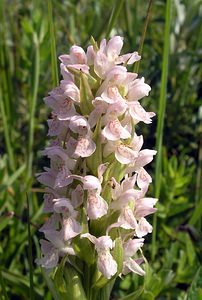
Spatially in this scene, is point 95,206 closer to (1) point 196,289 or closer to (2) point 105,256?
(2) point 105,256

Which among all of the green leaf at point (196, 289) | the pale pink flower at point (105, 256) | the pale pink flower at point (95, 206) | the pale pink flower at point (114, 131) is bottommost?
the green leaf at point (196, 289)

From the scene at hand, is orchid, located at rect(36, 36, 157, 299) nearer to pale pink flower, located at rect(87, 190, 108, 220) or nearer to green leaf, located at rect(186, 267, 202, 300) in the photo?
pale pink flower, located at rect(87, 190, 108, 220)

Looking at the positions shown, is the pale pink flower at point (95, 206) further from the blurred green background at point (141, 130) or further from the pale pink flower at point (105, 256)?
the blurred green background at point (141, 130)

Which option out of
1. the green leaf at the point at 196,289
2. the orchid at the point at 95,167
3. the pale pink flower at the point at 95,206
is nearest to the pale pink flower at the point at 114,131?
the orchid at the point at 95,167

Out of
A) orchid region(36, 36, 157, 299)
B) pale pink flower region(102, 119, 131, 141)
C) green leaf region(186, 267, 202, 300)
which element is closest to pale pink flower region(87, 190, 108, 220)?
orchid region(36, 36, 157, 299)

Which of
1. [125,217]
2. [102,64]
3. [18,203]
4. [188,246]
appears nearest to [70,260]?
[125,217]
